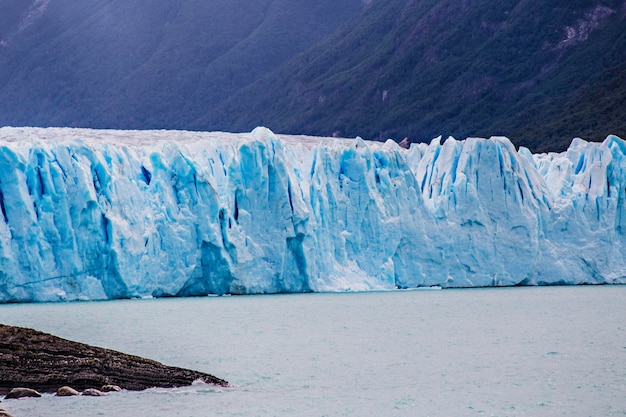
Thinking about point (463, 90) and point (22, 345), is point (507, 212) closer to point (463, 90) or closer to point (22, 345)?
point (22, 345)

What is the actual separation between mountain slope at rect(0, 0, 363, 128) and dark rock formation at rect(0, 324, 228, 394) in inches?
2394

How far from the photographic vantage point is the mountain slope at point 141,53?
7625 cm

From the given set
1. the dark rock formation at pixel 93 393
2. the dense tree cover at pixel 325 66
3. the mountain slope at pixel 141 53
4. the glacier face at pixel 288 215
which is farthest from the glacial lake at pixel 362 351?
the mountain slope at pixel 141 53

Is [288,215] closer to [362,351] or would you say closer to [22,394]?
[362,351]

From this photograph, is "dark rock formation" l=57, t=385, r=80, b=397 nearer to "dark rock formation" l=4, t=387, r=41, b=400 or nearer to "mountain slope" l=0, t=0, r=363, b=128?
"dark rock formation" l=4, t=387, r=41, b=400

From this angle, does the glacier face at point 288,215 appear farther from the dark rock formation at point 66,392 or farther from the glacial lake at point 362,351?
the dark rock formation at point 66,392

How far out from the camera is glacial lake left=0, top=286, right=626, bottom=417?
442 inches

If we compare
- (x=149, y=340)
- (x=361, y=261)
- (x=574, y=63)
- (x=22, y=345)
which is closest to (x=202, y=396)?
(x=22, y=345)

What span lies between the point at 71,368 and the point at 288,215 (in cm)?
1295

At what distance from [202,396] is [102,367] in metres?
1.26

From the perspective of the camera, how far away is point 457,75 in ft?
204

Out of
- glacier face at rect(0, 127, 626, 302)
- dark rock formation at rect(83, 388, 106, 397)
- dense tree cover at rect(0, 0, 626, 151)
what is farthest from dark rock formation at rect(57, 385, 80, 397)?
dense tree cover at rect(0, 0, 626, 151)

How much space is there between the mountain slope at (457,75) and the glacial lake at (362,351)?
26.0 m

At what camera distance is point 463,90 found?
6109 centimetres
